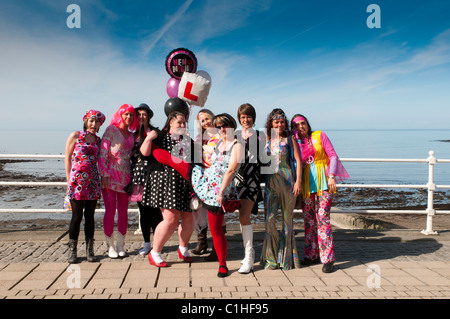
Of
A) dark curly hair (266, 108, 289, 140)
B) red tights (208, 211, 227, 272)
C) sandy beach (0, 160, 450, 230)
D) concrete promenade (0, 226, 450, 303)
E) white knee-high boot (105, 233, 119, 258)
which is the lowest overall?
sandy beach (0, 160, 450, 230)

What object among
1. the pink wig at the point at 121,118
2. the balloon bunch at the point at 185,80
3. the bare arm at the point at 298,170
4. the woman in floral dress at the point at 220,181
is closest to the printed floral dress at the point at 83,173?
the pink wig at the point at 121,118

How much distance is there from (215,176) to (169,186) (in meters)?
0.57

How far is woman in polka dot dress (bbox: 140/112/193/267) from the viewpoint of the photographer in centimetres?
393

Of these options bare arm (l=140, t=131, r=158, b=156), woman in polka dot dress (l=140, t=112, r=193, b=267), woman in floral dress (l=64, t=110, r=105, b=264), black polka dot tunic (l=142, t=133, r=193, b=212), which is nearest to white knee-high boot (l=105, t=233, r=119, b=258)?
woman in floral dress (l=64, t=110, r=105, b=264)

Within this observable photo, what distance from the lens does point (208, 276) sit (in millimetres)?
3742

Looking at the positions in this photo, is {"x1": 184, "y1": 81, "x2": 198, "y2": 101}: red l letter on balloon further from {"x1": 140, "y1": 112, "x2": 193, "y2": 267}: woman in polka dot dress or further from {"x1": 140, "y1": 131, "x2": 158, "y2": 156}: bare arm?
{"x1": 140, "y1": 131, "x2": 158, "y2": 156}: bare arm

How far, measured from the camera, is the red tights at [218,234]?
374 centimetres

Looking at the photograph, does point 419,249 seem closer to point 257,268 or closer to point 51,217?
point 257,268

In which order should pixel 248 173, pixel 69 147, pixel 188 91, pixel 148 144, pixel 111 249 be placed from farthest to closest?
1. pixel 188 91
2. pixel 111 249
3. pixel 69 147
4. pixel 148 144
5. pixel 248 173

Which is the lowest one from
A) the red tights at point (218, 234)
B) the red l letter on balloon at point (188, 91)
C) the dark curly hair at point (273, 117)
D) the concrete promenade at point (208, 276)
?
the concrete promenade at point (208, 276)

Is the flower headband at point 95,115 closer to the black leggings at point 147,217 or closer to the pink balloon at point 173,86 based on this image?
the black leggings at point 147,217

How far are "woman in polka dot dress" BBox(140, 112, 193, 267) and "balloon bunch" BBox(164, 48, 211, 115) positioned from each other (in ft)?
1.69

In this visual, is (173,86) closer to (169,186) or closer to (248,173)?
(169,186)

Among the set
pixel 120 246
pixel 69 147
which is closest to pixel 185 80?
pixel 69 147
